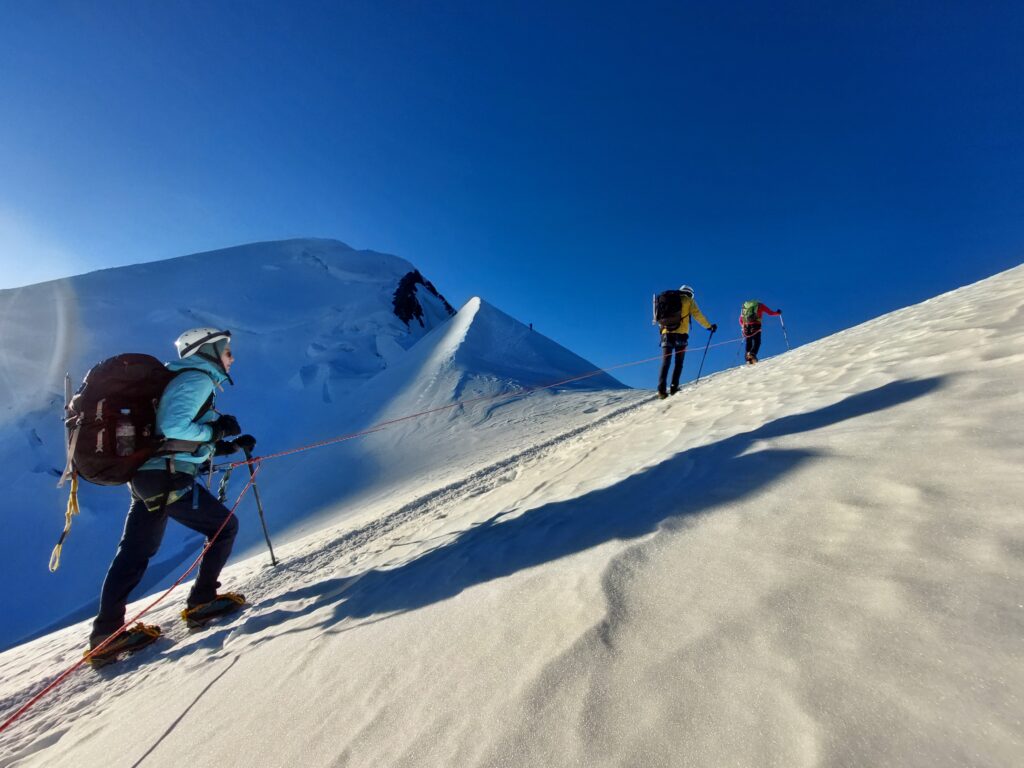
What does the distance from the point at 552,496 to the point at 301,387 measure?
24.1 m

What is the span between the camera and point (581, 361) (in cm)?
2150

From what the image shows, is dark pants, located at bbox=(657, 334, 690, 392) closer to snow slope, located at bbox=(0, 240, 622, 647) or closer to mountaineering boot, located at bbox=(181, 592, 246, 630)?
snow slope, located at bbox=(0, 240, 622, 647)

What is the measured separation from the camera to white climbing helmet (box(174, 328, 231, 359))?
3.74 m

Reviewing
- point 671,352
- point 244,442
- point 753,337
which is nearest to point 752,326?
point 753,337

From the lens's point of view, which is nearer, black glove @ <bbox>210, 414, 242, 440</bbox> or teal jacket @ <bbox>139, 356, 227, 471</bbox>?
teal jacket @ <bbox>139, 356, 227, 471</bbox>

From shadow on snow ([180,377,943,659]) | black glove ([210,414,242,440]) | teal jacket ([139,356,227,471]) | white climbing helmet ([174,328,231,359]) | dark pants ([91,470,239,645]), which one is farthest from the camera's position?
white climbing helmet ([174,328,231,359])

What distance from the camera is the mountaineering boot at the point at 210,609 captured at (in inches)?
144

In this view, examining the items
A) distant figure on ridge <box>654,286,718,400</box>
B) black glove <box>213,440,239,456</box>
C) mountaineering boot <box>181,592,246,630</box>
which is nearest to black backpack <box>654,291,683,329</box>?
distant figure on ridge <box>654,286,718,400</box>

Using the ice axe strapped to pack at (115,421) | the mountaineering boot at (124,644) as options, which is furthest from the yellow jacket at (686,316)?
the mountaineering boot at (124,644)

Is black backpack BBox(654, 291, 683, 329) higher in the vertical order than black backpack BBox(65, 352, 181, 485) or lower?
higher

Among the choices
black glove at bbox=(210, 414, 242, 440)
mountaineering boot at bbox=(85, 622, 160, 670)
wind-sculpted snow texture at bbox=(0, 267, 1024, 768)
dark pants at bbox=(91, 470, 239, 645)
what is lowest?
mountaineering boot at bbox=(85, 622, 160, 670)

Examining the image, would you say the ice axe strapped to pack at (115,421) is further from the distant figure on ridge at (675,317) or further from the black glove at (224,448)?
the distant figure on ridge at (675,317)

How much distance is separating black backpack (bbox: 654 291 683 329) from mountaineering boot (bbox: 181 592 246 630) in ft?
24.9

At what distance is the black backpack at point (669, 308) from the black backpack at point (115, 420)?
7.47 meters
